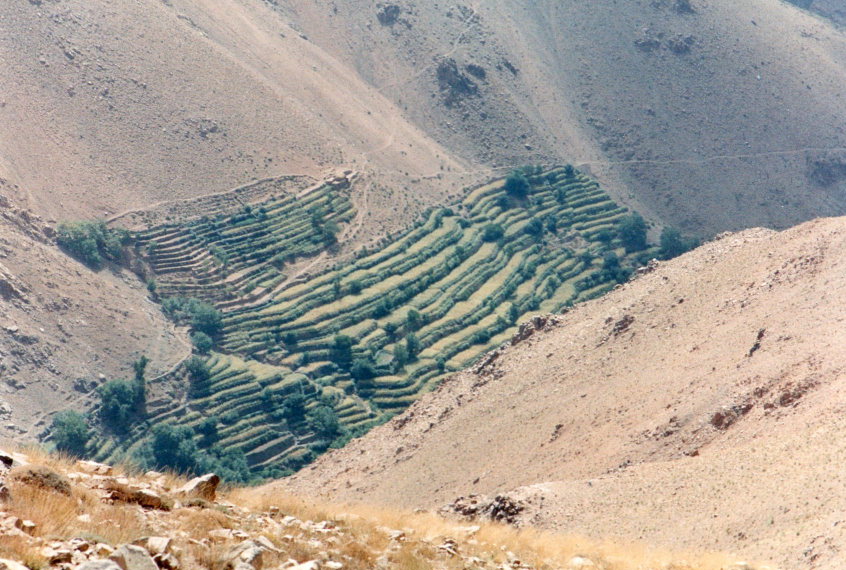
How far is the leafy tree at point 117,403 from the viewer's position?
6506 centimetres

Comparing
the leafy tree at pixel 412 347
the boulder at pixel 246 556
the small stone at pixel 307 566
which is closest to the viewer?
the small stone at pixel 307 566

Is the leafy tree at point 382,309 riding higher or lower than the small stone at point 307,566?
lower

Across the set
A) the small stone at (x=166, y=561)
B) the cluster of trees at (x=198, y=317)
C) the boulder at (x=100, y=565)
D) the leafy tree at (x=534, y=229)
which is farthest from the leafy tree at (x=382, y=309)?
the boulder at (x=100, y=565)

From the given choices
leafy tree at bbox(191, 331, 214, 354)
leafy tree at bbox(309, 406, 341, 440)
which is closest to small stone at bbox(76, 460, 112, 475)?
leafy tree at bbox(309, 406, 341, 440)

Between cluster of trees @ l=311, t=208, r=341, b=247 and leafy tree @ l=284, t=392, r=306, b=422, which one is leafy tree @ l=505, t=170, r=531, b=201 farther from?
leafy tree @ l=284, t=392, r=306, b=422

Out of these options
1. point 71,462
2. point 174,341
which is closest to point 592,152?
point 174,341

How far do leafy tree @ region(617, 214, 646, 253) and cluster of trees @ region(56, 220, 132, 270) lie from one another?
149ft

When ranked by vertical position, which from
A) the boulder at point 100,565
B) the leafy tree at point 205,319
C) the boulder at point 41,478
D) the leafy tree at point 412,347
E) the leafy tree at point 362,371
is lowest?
the leafy tree at point 362,371

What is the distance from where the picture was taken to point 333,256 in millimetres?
82375

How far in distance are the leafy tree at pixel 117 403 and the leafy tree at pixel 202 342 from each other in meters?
7.42

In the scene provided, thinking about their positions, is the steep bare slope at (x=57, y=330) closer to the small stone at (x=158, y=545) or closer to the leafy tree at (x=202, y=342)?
the leafy tree at (x=202, y=342)

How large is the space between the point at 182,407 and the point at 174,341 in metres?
6.87

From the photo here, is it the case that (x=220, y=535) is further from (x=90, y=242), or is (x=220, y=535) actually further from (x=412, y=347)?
(x=90, y=242)

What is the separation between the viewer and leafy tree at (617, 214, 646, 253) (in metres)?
94.6
